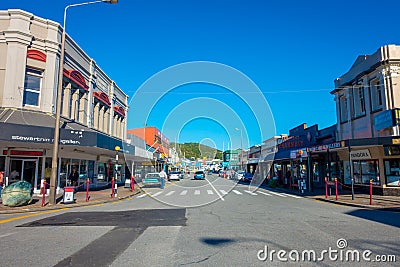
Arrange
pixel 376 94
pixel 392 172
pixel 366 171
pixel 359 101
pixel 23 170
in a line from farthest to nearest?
pixel 359 101 < pixel 366 171 < pixel 376 94 < pixel 392 172 < pixel 23 170

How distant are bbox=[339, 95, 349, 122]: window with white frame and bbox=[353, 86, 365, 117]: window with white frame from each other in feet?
4.96

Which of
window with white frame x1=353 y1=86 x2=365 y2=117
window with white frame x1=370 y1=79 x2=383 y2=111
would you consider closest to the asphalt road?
window with white frame x1=370 y1=79 x2=383 y2=111

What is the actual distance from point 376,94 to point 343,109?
4841mm

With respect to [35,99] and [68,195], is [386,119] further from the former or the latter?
[35,99]

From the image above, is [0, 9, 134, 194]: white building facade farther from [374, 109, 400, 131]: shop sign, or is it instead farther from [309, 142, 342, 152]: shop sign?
[374, 109, 400, 131]: shop sign

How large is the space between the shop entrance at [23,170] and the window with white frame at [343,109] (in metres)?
23.4

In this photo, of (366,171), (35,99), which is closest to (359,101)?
(366,171)

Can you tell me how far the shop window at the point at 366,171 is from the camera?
20469 mm

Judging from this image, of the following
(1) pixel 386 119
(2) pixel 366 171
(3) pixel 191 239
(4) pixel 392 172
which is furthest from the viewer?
(2) pixel 366 171

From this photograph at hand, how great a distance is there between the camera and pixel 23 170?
18453 mm

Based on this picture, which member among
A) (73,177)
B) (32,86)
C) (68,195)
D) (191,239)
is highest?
(32,86)

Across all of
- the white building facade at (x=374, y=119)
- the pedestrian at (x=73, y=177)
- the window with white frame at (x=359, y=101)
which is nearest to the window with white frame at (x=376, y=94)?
the white building facade at (x=374, y=119)

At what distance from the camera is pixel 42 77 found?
62.2ft

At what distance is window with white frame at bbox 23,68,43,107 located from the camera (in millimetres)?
18234
